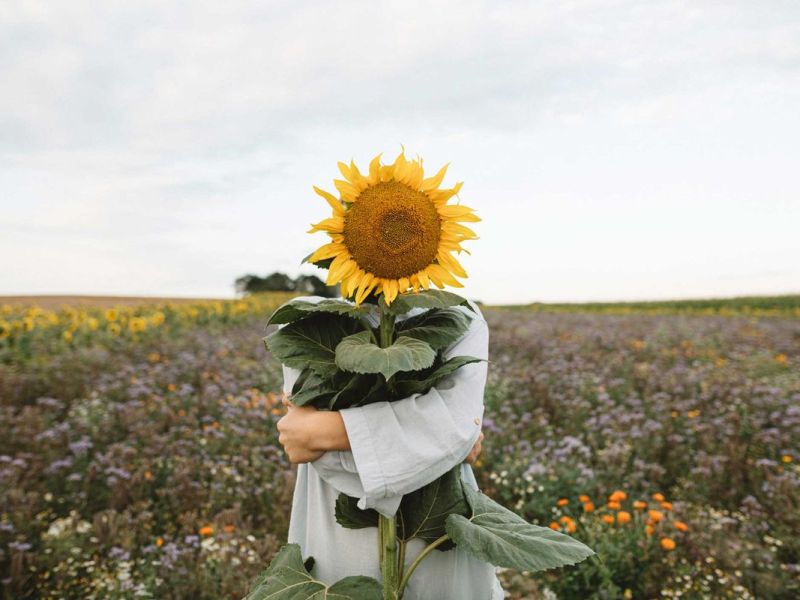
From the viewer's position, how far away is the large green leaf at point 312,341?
1.38 metres

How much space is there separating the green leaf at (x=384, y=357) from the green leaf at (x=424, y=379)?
115 mm

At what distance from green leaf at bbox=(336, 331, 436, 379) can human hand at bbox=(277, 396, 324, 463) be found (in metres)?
0.21

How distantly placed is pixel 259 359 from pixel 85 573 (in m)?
5.13

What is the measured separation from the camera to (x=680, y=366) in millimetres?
7035

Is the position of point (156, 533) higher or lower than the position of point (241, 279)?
lower

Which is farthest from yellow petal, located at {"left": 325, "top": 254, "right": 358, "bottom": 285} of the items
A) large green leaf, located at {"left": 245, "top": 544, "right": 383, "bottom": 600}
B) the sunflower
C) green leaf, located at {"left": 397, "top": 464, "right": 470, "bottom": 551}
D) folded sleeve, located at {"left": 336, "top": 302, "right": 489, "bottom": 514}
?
large green leaf, located at {"left": 245, "top": 544, "right": 383, "bottom": 600}

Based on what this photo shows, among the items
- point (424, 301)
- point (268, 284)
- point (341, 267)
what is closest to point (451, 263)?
point (424, 301)

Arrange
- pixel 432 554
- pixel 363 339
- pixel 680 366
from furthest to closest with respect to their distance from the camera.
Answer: pixel 680 366 → pixel 432 554 → pixel 363 339

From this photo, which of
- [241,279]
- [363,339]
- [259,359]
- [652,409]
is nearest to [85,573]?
[363,339]

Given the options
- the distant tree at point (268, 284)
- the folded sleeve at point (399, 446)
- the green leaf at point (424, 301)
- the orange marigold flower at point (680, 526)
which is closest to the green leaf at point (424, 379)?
the folded sleeve at point (399, 446)

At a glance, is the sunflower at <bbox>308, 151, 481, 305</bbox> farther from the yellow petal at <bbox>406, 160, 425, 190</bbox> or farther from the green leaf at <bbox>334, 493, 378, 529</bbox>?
the green leaf at <bbox>334, 493, 378, 529</bbox>

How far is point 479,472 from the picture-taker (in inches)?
167

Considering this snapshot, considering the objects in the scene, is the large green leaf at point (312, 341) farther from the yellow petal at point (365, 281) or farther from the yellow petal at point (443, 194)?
the yellow petal at point (443, 194)

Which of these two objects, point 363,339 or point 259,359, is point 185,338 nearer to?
point 259,359
